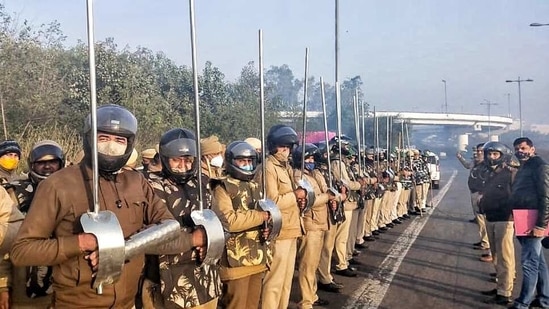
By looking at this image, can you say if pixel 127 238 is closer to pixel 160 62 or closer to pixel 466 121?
pixel 160 62

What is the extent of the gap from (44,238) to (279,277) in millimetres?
3149

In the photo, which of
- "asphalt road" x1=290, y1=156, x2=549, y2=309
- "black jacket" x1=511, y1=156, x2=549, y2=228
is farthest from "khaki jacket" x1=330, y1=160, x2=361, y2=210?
"black jacket" x1=511, y1=156, x2=549, y2=228

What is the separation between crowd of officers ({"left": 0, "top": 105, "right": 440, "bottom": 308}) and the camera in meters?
3.01

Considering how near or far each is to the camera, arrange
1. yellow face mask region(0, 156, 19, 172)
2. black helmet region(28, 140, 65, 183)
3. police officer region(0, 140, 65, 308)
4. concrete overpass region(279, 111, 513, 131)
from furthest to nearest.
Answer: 1. concrete overpass region(279, 111, 513, 131)
2. yellow face mask region(0, 156, 19, 172)
3. black helmet region(28, 140, 65, 183)
4. police officer region(0, 140, 65, 308)

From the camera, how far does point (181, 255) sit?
3914 millimetres

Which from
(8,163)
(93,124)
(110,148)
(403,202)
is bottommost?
(403,202)

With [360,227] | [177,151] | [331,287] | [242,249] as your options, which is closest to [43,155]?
[177,151]

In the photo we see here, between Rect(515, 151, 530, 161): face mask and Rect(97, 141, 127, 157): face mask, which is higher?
Rect(97, 141, 127, 157): face mask

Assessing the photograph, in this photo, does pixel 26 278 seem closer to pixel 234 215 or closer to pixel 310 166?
pixel 234 215

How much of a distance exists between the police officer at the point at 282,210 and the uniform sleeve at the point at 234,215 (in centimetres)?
76

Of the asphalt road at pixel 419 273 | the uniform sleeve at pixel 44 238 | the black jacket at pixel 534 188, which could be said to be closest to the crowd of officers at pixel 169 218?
the uniform sleeve at pixel 44 238

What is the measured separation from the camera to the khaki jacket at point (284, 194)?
18.8 feet

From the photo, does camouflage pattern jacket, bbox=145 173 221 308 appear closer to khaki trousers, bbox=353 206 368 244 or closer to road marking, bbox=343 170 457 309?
road marking, bbox=343 170 457 309

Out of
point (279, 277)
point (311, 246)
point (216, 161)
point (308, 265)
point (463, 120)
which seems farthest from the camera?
point (463, 120)
